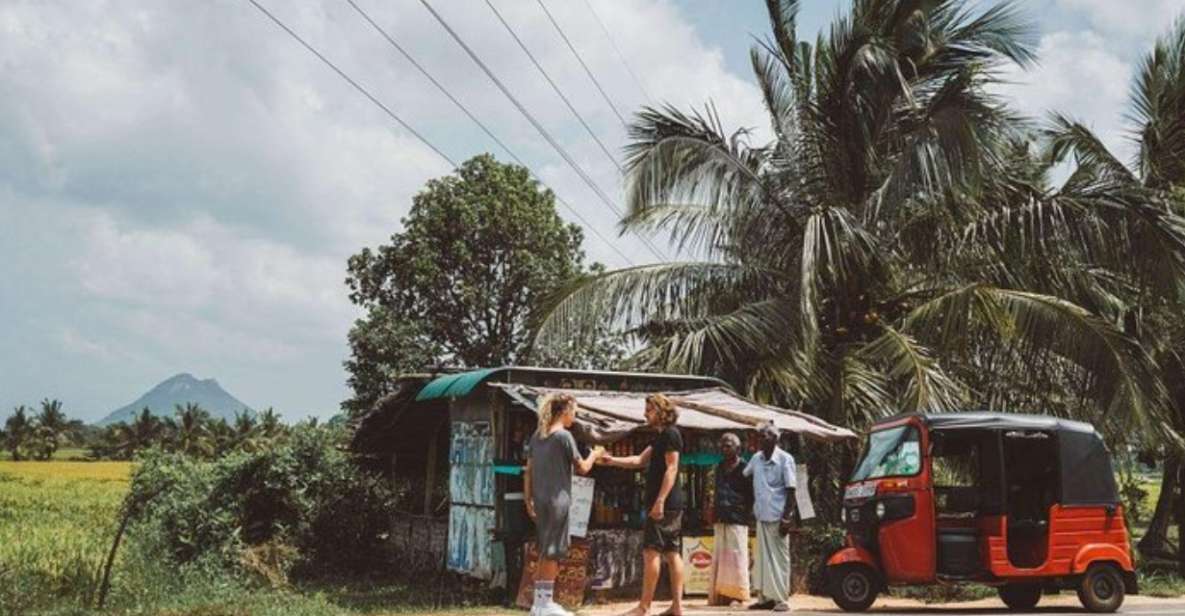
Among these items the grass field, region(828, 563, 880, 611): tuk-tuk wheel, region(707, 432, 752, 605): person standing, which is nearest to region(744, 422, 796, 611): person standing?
region(707, 432, 752, 605): person standing

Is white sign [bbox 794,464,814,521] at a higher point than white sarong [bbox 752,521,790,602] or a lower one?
higher

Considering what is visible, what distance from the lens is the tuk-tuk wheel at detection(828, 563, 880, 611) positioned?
40.9 ft

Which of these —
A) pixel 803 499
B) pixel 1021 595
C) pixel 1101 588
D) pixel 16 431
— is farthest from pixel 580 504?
pixel 16 431

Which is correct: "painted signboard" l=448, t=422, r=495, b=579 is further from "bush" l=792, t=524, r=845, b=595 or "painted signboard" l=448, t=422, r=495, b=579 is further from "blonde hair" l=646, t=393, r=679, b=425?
"blonde hair" l=646, t=393, r=679, b=425

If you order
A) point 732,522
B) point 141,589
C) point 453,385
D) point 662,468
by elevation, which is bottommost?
point 141,589

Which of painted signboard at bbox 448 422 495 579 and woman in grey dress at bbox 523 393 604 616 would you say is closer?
woman in grey dress at bbox 523 393 604 616

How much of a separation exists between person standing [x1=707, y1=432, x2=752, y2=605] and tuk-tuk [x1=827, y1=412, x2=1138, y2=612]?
1072 millimetres

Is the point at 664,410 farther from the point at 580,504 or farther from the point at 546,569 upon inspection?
the point at 580,504

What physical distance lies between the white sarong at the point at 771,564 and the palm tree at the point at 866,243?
420 centimetres

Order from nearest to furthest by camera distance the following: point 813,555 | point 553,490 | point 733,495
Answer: point 553,490 < point 733,495 < point 813,555

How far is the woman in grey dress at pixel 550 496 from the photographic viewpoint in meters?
9.30

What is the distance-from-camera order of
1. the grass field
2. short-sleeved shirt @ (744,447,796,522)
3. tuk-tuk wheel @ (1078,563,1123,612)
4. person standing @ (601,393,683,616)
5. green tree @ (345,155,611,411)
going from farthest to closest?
1. green tree @ (345,155,611,411)
2. tuk-tuk wheel @ (1078,563,1123,612)
3. short-sleeved shirt @ (744,447,796,522)
4. the grass field
5. person standing @ (601,393,683,616)

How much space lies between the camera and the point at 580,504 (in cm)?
1264

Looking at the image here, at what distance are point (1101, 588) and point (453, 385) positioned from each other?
25.2 feet
